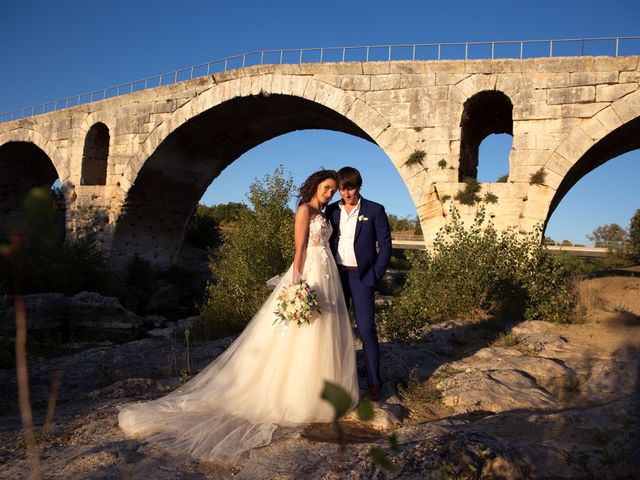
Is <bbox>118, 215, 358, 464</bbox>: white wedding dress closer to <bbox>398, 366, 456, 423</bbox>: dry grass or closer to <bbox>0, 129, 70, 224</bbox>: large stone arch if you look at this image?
<bbox>398, 366, 456, 423</bbox>: dry grass


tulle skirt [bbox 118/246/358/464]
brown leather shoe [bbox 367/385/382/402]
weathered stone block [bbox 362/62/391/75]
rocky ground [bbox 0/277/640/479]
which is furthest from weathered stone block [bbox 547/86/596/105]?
brown leather shoe [bbox 367/385/382/402]

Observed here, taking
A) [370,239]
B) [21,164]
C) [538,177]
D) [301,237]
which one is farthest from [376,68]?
[21,164]

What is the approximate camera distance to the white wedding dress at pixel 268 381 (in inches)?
127

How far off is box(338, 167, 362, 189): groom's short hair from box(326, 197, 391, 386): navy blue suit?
0.20 meters

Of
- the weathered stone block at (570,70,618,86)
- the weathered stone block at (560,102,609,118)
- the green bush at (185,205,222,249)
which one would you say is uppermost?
the weathered stone block at (570,70,618,86)

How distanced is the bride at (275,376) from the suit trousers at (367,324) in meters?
0.18

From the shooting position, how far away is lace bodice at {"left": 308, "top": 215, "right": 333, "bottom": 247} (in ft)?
13.5

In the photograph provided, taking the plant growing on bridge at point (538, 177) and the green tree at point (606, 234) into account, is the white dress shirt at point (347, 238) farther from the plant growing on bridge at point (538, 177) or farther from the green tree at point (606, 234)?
the green tree at point (606, 234)

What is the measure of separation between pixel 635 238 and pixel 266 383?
79.8ft

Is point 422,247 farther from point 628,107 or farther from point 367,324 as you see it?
point 367,324

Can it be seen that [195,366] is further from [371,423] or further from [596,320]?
[596,320]

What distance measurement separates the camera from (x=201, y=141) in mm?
15688

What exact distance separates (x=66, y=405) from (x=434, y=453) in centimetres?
308

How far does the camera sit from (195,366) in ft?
19.7
